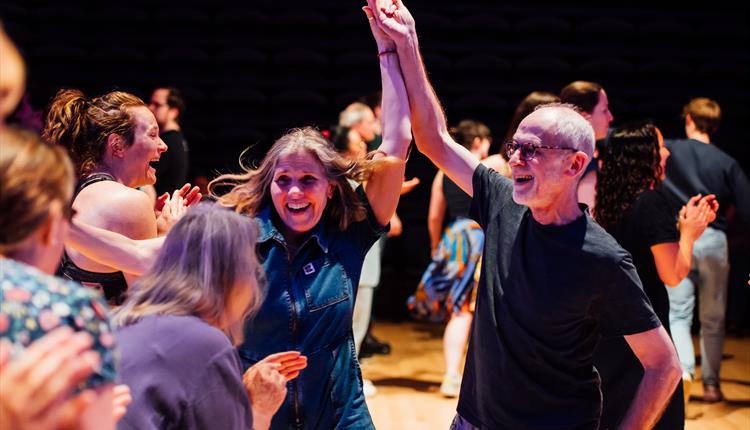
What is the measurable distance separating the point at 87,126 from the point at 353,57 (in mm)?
5438

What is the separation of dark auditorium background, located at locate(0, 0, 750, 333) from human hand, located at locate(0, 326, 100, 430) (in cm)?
658

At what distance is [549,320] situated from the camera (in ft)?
7.29

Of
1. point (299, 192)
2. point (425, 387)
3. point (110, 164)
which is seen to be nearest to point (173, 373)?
point (299, 192)

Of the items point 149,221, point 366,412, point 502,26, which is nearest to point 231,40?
point 502,26

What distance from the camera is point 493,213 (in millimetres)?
2482

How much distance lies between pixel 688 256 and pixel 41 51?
248 inches

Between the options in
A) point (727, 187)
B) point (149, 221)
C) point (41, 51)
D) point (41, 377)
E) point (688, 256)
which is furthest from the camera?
point (41, 51)

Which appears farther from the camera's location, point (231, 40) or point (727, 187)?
point (231, 40)

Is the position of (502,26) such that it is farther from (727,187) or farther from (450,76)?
(727,187)

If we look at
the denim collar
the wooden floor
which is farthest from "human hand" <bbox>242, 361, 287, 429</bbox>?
the wooden floor

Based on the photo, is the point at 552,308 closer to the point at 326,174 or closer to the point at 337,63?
Result: the point at 326,174

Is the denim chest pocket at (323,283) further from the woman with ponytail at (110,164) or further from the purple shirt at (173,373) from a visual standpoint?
the purple shirt at (173,373)

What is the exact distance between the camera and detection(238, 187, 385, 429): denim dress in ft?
7.85

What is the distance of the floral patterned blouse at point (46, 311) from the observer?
1.16 m
